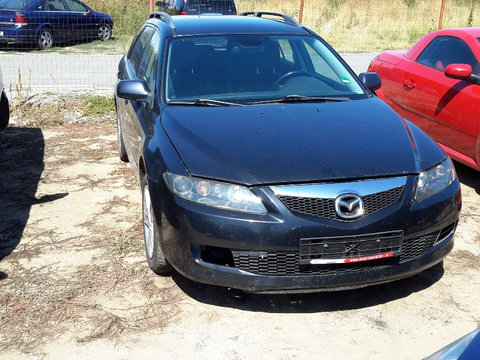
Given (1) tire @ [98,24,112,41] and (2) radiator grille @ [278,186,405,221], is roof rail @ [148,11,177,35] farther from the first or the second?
(1) tire @ [98,24,112,41]

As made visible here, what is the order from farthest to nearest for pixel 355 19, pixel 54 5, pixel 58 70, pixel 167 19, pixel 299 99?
pixel 355 19, pixel 54 5, pixel 58 70, pixel 167 19, pixel 299 99

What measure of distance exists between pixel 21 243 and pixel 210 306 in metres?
1.70

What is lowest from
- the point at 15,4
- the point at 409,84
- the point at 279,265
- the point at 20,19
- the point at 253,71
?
the point at 20,19

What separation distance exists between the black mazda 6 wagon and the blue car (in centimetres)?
1221

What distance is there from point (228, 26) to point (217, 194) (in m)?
2.22

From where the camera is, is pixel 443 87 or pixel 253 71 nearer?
pixel 253 71

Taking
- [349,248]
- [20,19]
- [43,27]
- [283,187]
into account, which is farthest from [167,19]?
[43,27]

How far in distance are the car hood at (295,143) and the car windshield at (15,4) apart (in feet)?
43.2

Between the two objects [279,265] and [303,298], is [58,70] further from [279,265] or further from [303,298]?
[279,265]

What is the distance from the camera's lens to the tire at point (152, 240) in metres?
4.19

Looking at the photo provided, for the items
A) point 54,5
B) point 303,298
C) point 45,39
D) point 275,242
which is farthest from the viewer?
point 54,5

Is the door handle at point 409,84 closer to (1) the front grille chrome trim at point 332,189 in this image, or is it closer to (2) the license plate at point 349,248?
(1) the front grille chrome trim at point 332,189

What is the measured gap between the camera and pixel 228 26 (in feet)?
18.0

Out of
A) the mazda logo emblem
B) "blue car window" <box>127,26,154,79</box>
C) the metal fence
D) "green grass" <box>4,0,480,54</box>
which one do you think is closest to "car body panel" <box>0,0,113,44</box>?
"green grass" <box>4,0,480,54</box>
